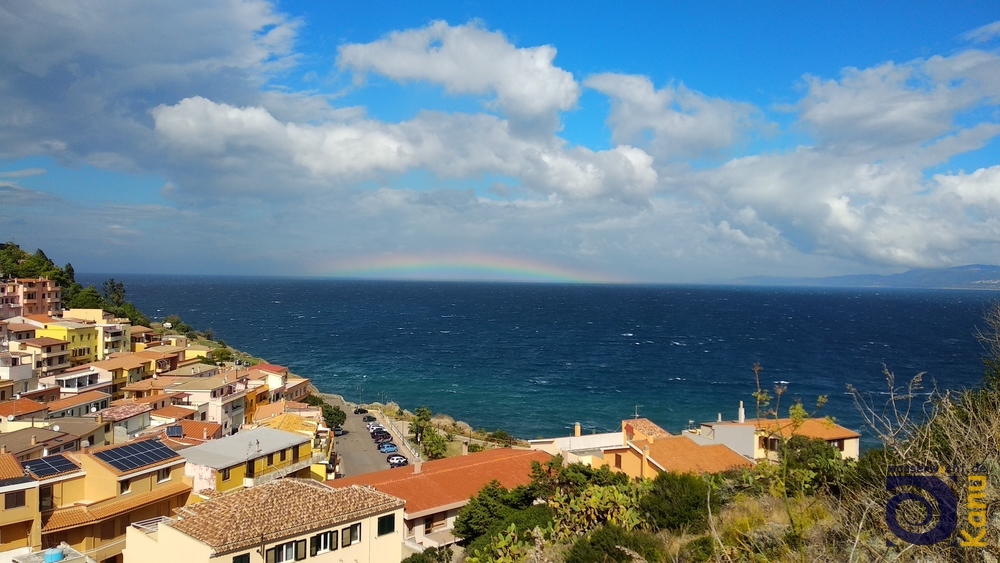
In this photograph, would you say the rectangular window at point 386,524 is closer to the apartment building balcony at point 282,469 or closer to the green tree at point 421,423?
the apartment building balcony at point 282,469

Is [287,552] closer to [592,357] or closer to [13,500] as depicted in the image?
[13,500]

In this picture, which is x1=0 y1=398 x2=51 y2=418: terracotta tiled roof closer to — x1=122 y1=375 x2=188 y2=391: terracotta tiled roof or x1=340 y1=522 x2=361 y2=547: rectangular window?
x1=122 y1=375 x2=188 y2=391: terracotta tiled roof

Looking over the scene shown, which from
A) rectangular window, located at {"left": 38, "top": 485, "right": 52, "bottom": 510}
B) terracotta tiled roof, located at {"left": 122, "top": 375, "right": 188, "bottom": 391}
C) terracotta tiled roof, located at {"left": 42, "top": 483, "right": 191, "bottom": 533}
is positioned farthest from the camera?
terracotta tiled roof, located at {"left": 122, "top": 375, "right": 188, "bottom": 391}

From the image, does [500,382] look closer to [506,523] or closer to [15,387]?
[15,387]

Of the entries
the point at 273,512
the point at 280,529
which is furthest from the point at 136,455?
the point at 280,529

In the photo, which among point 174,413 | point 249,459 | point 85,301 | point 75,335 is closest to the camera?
point 249,459

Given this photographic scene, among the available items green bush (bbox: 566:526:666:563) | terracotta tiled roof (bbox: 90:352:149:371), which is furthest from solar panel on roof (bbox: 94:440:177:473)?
terracotta tiled roof (bbox: 90:352:149:371)
